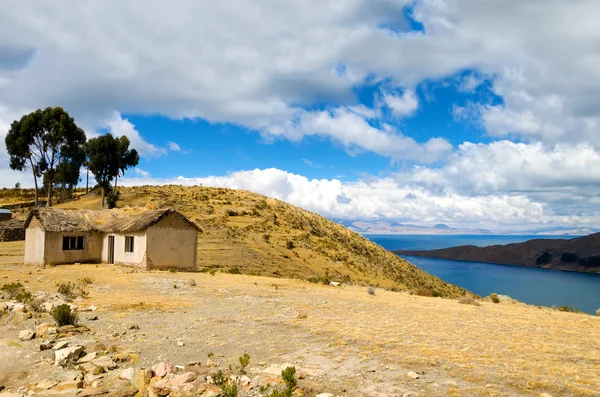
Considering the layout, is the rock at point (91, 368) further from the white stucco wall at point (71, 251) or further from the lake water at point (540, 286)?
the lake water at point (540, 286)

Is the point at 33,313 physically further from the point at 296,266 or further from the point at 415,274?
the point at 415,274

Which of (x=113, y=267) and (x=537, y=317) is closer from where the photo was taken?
(x=537, y=317)

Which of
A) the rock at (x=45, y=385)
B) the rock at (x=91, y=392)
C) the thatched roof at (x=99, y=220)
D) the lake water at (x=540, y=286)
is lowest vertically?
the lake water at (x=540, y=286)

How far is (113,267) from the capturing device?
1163 inches

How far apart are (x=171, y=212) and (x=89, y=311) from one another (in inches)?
652

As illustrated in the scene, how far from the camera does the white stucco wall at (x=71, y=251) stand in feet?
97.6

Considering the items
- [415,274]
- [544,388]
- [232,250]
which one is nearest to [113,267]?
[232,250]

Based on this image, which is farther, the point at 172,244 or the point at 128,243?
the point at 128,243

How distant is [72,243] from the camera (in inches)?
1224

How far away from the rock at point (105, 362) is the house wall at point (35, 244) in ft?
78.6

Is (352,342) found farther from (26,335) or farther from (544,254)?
(544,254)

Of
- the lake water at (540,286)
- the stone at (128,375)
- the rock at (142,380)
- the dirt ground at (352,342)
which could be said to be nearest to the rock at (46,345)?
the dirt ground at (352,342)

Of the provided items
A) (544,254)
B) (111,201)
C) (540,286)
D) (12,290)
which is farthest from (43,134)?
(544,254)

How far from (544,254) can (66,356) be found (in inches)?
6599
